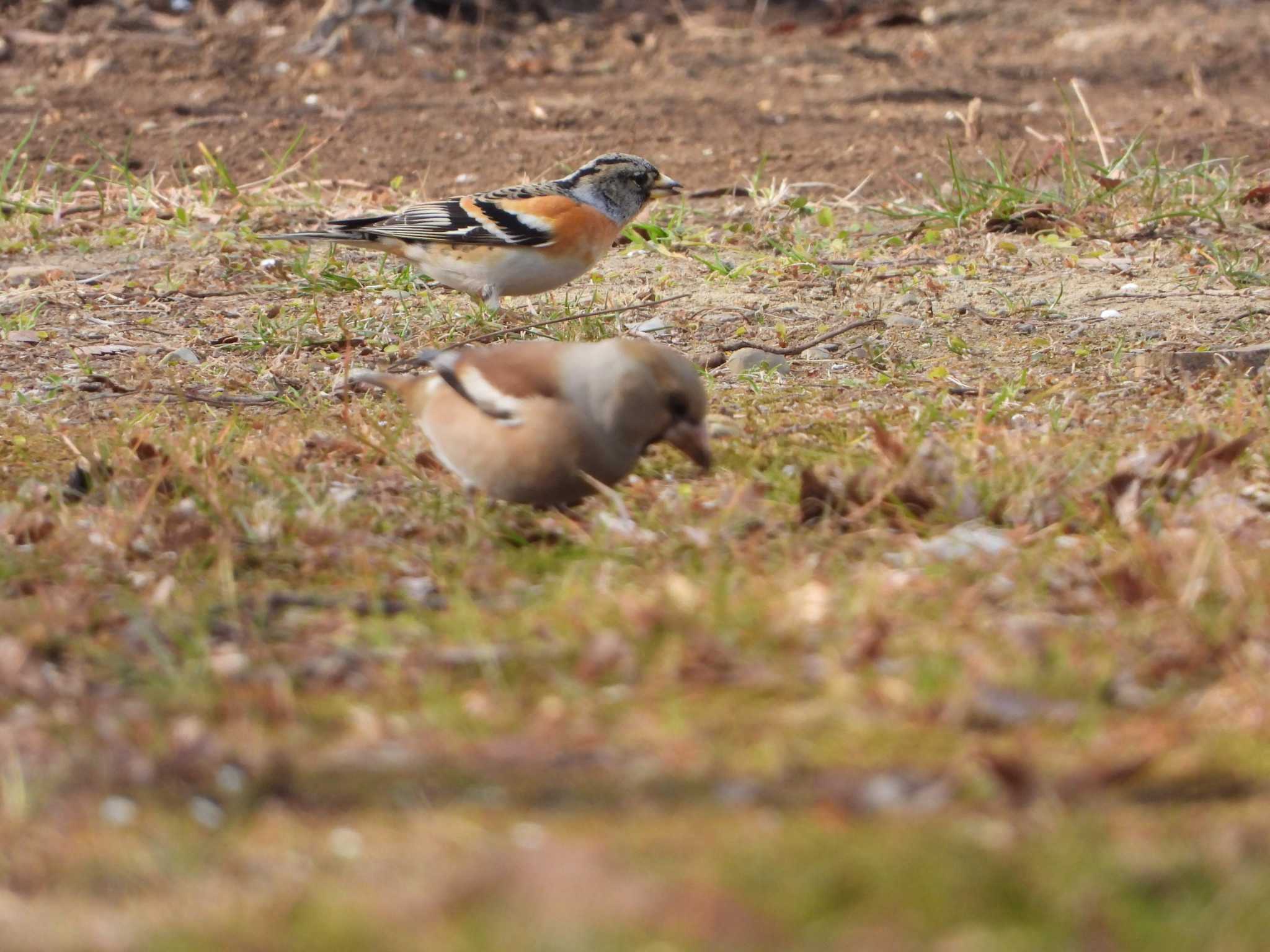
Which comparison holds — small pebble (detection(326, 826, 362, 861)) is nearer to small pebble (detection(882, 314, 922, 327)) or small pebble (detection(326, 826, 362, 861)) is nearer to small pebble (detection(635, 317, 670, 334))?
small pebble (detection(635, 317, 670, 334))

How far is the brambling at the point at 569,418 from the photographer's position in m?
4.09

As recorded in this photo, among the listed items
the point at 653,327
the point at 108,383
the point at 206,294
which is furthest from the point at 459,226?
the point at 108,383

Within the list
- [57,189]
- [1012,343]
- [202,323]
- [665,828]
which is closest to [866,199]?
[1012,343]

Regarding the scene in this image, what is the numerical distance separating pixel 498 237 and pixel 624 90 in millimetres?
4854

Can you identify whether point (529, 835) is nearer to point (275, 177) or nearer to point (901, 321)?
point (901, 321)

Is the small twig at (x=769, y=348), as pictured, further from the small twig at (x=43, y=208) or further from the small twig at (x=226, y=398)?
the small twig at (x=43, y=208)

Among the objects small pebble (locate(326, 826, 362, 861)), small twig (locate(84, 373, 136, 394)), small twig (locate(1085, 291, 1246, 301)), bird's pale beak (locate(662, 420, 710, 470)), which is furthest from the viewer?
small twig (locate(1085, 291, 1246, 301))

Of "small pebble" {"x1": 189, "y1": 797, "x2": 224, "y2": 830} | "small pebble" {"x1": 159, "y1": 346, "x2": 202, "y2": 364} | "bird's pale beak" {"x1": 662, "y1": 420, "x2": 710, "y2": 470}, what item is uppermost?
"small pebble" {"x1": 189, "y1": 797, "x2": 224, "y2": 830}

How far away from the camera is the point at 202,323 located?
677 cm

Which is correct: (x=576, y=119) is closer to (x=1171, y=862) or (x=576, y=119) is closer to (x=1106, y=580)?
(x=1106, y=580)

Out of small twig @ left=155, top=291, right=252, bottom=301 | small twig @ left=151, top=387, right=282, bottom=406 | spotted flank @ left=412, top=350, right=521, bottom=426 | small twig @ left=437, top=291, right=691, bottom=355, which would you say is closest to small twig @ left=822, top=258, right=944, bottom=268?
small twig @ left=437, top=291, right=691, bottom=355

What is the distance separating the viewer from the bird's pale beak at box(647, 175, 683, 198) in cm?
736

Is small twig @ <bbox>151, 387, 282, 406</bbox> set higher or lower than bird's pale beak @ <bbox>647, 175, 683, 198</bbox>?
lower

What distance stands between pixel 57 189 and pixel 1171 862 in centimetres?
766
